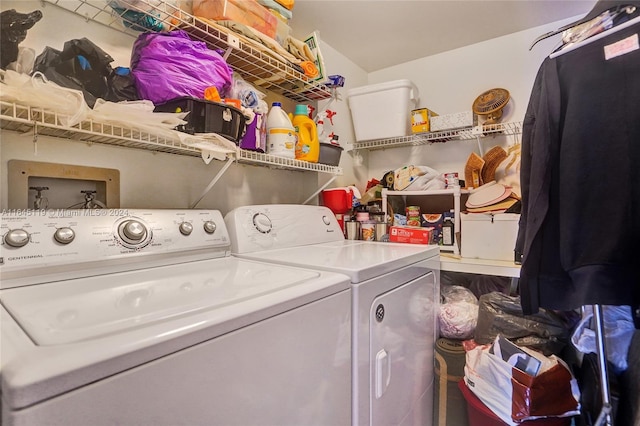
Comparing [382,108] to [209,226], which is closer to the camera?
[209,226]

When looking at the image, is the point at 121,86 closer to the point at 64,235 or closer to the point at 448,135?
the point at 64,235

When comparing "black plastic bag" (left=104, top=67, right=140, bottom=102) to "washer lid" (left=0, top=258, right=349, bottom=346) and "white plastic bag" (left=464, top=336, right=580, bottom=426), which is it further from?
"white plastic bag" (left=464, top=336, right=580, bottom=426)

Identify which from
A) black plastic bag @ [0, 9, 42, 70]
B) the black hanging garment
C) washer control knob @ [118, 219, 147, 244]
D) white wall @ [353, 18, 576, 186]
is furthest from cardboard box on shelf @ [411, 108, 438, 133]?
black plastic bag @ [0, 9, 42, 70]

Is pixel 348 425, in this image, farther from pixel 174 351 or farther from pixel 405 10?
pixel 405 10

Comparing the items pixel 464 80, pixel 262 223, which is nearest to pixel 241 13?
pixel 262 223

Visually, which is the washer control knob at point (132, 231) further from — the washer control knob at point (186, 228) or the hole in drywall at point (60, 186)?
the hole in drywall at point (60, 186)

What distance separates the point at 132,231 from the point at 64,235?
160mm

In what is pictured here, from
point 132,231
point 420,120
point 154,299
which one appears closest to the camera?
point 154,299

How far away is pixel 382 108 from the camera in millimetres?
2135

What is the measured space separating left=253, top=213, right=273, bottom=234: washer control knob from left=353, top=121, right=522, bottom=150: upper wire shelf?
1.18m

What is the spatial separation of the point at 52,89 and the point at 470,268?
5.77 ft

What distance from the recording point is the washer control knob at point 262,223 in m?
1.32

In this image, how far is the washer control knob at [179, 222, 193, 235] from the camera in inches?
42.1

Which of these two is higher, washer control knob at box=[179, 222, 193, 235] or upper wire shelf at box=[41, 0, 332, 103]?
upper wire shelf at box=[41, 0, 332, 103]
